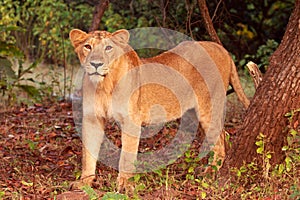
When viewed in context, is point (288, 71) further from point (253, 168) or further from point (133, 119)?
point (133, 119)

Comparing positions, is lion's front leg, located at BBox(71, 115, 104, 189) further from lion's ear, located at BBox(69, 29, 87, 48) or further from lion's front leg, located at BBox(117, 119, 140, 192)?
lion's ear, located at BBox(69, 29, 87, 48)

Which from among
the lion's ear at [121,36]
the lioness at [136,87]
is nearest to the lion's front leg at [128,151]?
the lioness at [136,87]

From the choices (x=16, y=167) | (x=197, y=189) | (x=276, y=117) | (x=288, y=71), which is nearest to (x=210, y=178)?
(x=197, y=189)

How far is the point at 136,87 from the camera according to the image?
454cm

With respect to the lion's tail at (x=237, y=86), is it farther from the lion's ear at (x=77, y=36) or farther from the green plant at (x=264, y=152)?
the lion's ear at (x=77, y=36)

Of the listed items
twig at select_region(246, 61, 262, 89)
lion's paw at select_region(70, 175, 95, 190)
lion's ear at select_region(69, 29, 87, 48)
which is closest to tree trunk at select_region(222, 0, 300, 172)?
twig at select_region(246, 61, 262, 89)

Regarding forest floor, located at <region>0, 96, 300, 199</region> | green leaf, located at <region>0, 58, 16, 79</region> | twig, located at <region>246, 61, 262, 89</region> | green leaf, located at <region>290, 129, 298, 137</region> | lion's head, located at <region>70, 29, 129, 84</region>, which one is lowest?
forest floor, located at <region>0, 96, 300, 199</region>

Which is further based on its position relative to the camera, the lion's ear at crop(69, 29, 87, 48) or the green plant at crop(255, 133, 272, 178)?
the lion's ear at crop(69, 29, 87, 48)

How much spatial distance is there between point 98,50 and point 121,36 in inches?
9.5

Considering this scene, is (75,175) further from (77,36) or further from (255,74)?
(255,74)

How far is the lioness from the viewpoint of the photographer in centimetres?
426

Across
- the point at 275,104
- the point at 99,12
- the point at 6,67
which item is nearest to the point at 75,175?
the point at 275,104

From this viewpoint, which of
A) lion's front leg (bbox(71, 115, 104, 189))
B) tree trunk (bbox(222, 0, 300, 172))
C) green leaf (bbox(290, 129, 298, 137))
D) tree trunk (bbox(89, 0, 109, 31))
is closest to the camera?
green leaf (bbox(290, 129, 298, 137))

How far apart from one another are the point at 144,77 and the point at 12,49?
2.88 m
